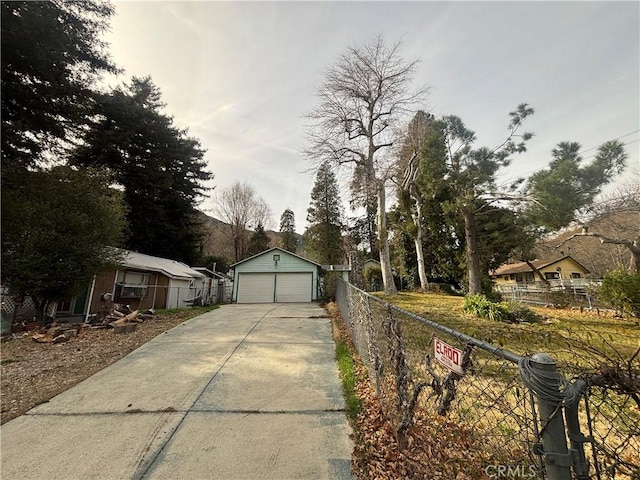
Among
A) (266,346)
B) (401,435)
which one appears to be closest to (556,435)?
(401,435)

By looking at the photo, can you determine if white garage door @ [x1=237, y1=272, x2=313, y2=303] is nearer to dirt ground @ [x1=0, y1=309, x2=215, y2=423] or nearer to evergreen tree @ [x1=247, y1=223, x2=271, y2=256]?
dirt ground @ [x1=0, y1=309, x2=215, y2=423]

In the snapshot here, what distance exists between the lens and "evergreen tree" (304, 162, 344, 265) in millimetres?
27328

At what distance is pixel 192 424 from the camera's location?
9.71ft

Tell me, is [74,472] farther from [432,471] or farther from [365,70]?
[365,70]

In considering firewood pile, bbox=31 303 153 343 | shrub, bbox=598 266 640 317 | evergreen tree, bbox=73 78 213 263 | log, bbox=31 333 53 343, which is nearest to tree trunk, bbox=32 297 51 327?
firewood pile, bbox=31 303 153 343

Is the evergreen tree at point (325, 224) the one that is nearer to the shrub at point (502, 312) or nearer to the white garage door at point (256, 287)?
the white garage door at point (256, 287)

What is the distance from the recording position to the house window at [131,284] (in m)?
11.6

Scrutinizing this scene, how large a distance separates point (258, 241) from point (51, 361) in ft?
75.5

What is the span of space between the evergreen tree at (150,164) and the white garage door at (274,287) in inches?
270

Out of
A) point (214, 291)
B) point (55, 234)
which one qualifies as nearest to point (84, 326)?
point (55, 234)

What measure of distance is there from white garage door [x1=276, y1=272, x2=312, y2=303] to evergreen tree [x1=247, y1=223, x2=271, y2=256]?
1094 cm

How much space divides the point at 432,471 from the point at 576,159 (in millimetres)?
11291

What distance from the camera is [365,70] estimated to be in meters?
13.5

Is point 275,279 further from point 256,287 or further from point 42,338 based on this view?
point 42,338
